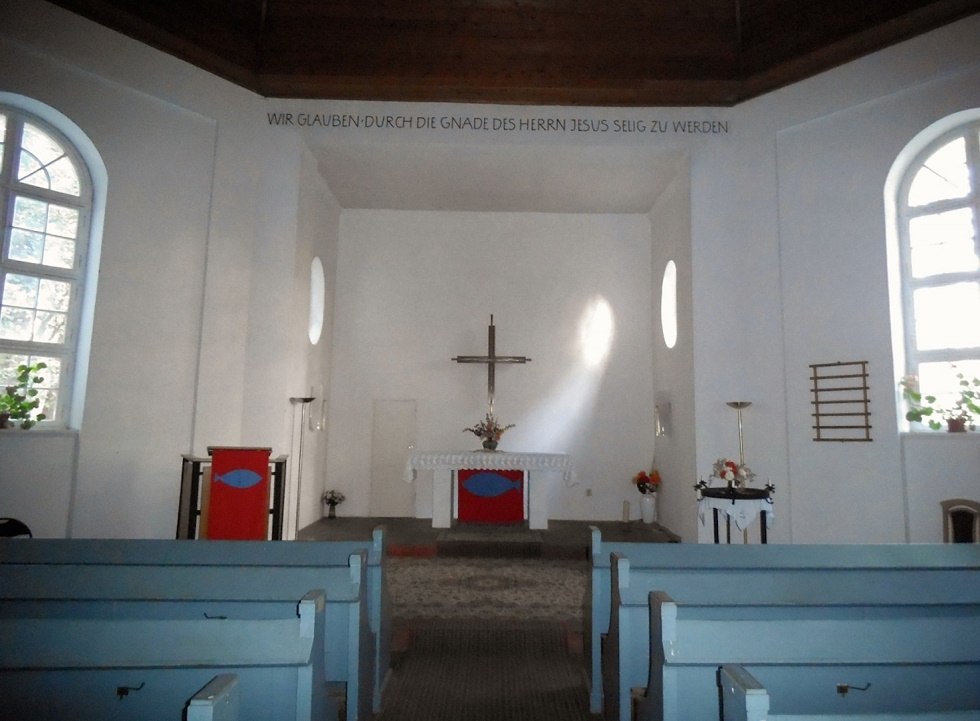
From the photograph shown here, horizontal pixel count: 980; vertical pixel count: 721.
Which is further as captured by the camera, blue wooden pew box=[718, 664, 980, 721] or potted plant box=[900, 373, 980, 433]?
potted plant box=[900, 373, 980, 433]

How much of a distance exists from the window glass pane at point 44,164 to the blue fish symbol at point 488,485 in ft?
16.3

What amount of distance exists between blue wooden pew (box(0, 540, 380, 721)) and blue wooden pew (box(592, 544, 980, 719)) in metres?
1.06

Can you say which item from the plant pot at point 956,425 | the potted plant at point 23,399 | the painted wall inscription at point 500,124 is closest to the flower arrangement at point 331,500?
the potted plant at point 23,399

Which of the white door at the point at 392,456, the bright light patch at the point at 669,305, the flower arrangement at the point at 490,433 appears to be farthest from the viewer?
the white door at the point at 392,456

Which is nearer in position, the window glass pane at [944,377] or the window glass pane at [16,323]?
the window glass pane at [16,323]

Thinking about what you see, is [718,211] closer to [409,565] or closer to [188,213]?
[409,565]

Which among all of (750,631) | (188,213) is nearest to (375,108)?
(188,213)

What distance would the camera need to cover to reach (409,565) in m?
5.85

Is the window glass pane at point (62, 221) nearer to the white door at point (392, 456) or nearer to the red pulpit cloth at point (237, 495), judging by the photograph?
the red pulpit cloth at point (237, 495)

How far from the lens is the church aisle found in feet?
9.68

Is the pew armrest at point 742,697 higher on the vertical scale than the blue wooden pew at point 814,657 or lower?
higher

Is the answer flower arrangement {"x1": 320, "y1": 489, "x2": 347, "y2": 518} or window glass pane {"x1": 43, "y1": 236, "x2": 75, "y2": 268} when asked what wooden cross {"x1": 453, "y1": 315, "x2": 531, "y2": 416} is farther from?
window glass pane {"x1": 43, "y1": 236, "x2": 75, "y2": 268}

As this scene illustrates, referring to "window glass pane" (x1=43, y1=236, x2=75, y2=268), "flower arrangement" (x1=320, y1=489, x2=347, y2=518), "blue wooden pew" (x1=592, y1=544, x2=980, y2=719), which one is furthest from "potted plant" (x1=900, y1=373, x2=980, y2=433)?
"window glass pane" (x1=43, y1=236, x2=75, y2=268)

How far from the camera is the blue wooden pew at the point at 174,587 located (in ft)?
6.85
